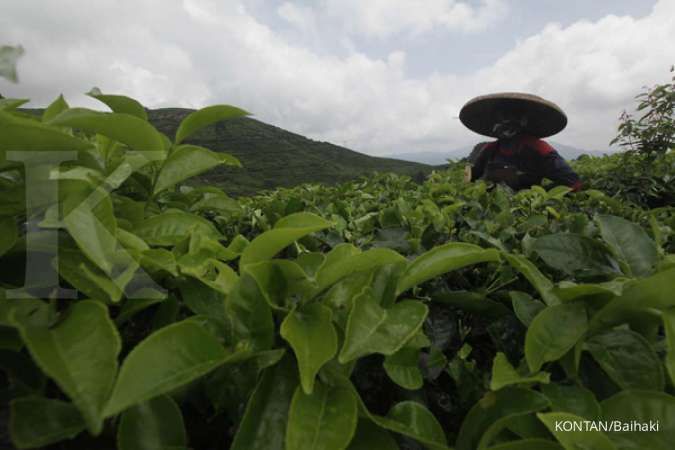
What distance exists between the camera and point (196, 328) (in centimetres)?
58

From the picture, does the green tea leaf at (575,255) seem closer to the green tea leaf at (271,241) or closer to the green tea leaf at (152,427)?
the green tea leaf at (271,241)

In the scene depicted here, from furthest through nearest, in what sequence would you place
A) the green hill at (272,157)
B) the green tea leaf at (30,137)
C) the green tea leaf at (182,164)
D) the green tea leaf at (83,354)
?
the green hill at (272,157)
the green tea leaf at (182,164)
the green tea leaf at (30,137)
the green tea leaf at (83,354)

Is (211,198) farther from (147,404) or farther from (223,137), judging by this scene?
(223,137)

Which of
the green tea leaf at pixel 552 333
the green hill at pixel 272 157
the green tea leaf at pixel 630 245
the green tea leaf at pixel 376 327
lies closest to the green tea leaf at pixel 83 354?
the green tea leaf at pixel 376 327

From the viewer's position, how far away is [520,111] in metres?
5.39

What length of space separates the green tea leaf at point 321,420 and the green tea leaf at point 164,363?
5.2 inches

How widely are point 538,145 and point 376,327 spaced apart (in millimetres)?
5235

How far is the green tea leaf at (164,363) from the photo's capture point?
0.46 m

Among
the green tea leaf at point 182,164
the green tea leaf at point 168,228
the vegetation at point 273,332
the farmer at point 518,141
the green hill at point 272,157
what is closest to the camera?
the vegetation at point 273,332

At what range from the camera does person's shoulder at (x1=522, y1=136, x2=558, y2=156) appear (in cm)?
495

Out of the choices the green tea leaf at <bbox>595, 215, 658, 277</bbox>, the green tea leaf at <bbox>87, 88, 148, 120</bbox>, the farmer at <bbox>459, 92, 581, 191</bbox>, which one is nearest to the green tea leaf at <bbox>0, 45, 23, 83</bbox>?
the green tea leaf at <bbox>87, 88, 148, 120</bbox>

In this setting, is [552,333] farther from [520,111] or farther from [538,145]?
[520,111]

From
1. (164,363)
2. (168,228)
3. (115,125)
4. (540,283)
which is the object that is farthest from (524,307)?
(115,125)

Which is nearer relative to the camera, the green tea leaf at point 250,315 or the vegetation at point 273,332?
the vegetation at point 273,332
